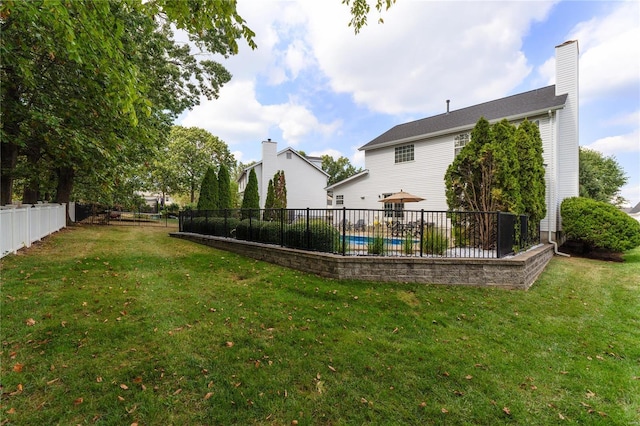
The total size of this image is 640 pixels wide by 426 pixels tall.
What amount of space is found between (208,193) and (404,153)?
11.0 m

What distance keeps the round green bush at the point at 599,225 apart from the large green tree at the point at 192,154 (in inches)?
1077

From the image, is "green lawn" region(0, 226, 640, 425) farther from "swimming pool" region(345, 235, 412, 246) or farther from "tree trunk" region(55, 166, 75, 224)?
"tree trunk" region(55, 166, 75, 224)

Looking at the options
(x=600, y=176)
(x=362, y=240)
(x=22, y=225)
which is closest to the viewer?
(x=362, y=240)

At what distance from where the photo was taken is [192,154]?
98.1ft

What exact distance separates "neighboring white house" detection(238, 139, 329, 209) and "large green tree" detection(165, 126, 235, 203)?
7.43m

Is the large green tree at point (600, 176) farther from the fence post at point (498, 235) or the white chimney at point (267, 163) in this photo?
the white chimney at point (267, 163)

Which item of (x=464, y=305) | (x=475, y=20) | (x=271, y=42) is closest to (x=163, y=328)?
(x=464, y=305)

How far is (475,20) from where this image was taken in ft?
22.9

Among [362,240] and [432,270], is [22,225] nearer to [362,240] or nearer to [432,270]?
[362,240]

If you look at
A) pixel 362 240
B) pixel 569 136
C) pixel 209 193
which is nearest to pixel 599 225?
pixel 569 136

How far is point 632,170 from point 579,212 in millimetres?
26257

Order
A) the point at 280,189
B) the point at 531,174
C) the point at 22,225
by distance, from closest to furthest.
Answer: the point at 22,225 → the point at 531,174 → the point at 280,189

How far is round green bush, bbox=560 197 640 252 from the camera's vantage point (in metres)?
9.98

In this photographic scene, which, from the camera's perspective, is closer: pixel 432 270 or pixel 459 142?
pixel 432 270
